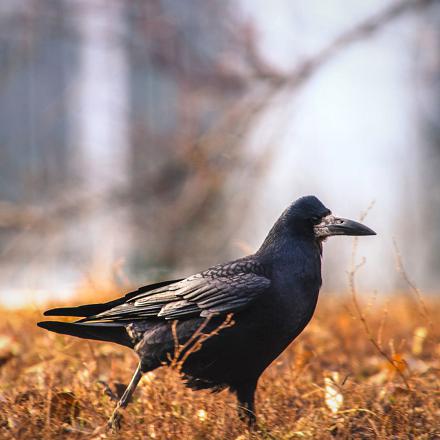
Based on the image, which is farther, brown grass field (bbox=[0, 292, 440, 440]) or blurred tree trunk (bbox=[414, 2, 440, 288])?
blurred tree trunk (bbox=[414, 2, 440, 288])

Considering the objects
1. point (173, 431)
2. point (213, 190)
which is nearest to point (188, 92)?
point (213, 190)

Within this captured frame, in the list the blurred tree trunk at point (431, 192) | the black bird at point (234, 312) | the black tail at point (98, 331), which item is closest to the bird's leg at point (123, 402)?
the black bird at point (234, 312)

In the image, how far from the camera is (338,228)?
3492 millimetres

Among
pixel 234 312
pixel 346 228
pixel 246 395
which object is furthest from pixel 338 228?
pixel 246 395

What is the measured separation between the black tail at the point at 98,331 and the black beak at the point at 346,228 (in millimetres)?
927

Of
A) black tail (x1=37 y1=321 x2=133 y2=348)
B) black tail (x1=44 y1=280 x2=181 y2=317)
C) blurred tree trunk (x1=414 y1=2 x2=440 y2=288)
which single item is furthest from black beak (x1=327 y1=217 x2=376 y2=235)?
blurred tree trunk (x1=414 y1=2 x2=440 y2=288)

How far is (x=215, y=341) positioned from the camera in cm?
326

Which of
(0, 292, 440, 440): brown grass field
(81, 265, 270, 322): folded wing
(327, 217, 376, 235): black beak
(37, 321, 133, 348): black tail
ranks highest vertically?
(327, 217, 376, 235): black beak

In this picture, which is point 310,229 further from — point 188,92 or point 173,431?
Answer: point 188,92

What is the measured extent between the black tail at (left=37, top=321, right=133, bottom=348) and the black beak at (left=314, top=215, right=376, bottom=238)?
0.88 m

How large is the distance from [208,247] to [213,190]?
78cm

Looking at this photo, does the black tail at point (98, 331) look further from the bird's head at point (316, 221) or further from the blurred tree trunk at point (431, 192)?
the blurred tree trunk at point (431, 192)

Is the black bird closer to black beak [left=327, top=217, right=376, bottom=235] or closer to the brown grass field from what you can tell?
black beak [left=327, top=217, right=376, bottom=235]

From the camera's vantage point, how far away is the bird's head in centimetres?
349
